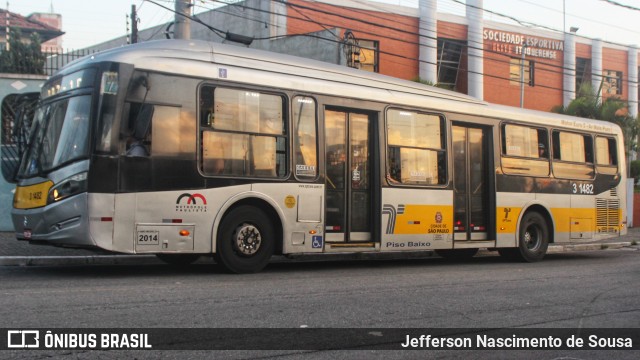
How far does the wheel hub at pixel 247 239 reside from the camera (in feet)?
32.3

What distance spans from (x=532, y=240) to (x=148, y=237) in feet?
30.5

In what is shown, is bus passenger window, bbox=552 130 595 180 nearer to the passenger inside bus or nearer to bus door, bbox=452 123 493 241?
the passenger inside bus

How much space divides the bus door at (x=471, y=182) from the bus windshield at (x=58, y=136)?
24.2 feet

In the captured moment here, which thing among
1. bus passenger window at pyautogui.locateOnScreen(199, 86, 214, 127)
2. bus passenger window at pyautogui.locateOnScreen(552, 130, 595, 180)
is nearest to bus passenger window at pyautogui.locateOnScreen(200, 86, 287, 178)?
bus passenger window at pyautogui.locateOnScreen(199, 86, 214, 127)

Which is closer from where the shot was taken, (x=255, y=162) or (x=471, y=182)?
(x=255, y=162)

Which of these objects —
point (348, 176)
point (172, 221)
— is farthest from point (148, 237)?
point (348, 176)

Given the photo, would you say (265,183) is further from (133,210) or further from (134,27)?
(134,27)

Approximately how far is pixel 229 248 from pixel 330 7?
2527 centimetres

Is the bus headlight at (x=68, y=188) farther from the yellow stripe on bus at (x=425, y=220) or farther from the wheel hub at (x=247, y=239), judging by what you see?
the yellow stripe on bus at (x=425, y=220)

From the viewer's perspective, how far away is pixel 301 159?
10.6 meters

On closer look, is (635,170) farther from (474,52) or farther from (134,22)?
(134,22)

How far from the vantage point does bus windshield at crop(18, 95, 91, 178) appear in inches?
351

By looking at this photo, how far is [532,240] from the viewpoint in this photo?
1466cm

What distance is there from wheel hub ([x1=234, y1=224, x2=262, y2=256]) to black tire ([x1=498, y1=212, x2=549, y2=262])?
6.98 meters
